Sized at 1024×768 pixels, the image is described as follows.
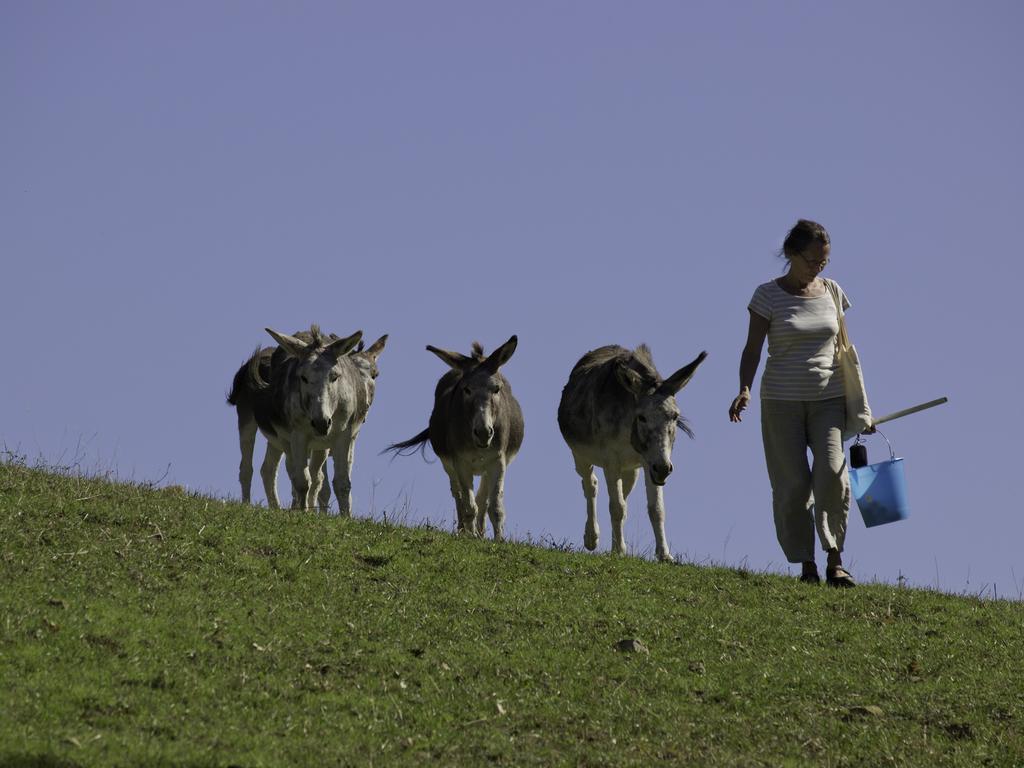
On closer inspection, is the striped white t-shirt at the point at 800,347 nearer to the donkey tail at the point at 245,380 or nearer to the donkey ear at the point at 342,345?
the donkey ear at the point at 342,345

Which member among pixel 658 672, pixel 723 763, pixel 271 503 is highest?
pixel 271 503

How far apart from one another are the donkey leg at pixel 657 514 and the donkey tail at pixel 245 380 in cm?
620

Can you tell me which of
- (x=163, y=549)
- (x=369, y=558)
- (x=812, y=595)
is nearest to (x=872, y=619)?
(x=812, y=595)

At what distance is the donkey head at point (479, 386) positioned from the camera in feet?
57.7

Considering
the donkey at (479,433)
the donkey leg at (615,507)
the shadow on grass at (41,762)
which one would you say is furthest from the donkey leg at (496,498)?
the shadow on grass at (41,762)

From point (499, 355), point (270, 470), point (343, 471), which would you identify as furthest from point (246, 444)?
point (499, 355)

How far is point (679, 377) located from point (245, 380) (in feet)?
22.8

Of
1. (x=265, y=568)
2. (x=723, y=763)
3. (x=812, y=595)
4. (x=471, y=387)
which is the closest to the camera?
(x=723, y=763)

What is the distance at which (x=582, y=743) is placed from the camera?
10078 mm

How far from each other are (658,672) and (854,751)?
180cm

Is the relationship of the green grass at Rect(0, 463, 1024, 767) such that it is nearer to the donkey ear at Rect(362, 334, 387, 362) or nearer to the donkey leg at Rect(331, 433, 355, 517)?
the donkey leg at Rect(331, 433, 355, 517)

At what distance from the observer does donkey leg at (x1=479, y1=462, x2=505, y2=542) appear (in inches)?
696

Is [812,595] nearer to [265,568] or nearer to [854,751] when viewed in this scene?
[854,751]

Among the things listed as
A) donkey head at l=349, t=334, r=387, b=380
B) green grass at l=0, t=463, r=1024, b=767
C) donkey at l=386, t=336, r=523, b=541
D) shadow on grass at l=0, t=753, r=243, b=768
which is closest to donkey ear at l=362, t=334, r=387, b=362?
donkey head at l=349, t=334, r=387, b=380
